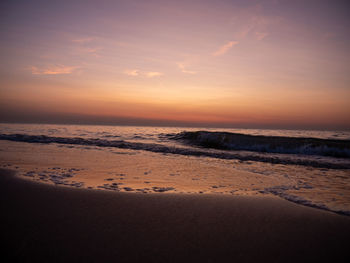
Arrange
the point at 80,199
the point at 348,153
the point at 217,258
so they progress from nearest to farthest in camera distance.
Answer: the point at 217,258
the point at 80,199
the point at 348,153

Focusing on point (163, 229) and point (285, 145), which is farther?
point (285, 145)

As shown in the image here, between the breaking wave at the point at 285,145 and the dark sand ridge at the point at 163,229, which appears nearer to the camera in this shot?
the dark sand ridge at the point at 163,229

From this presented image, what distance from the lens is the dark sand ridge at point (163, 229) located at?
1.95 metres

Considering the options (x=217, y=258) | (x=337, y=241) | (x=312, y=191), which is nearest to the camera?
(x=217, y=258)

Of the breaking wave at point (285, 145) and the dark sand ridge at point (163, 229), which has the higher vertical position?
the breaking wave at point (285, 145)

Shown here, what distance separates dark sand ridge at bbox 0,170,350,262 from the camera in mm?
1949

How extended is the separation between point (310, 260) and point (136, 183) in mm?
3182

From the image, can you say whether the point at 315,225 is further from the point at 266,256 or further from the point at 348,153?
the point at 348,153

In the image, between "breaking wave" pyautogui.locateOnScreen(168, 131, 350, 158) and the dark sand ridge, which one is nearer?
the dark sand ridge

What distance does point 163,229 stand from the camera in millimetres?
2400

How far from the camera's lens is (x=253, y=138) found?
15250mm

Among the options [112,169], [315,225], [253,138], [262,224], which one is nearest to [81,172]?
[112,169]

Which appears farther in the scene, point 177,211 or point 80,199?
point 80,199

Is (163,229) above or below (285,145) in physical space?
below
